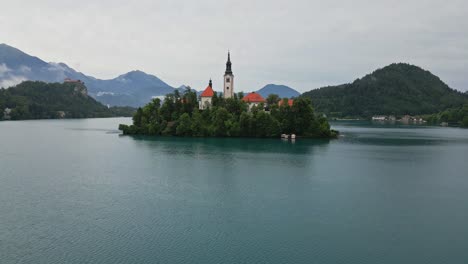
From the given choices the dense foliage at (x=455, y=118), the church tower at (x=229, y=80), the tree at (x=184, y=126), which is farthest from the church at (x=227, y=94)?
the dense foliage at (x=455, y=118)

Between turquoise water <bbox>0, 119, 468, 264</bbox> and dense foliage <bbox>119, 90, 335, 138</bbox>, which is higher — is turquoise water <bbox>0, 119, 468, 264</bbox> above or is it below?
below

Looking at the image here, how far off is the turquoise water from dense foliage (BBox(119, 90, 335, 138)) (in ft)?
112

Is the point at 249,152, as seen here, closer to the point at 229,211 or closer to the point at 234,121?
the point at 234,121

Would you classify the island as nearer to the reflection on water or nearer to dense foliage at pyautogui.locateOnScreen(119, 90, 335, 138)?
dense foliage at pyautogui.locateOnScreen(119, 90, 335, 138)

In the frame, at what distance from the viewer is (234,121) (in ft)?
277

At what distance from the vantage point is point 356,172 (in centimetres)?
4266

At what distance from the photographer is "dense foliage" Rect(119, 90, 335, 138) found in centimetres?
8338

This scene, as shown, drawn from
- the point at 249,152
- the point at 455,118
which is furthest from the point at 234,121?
the point at 455,118

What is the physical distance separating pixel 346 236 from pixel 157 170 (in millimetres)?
25626

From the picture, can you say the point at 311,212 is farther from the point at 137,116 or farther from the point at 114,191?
the point at 137,116

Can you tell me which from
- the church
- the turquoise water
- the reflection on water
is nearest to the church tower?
the church

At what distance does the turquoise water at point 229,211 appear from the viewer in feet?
62.6

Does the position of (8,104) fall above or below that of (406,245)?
above

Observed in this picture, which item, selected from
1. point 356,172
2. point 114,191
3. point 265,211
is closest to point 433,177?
point 356,172
